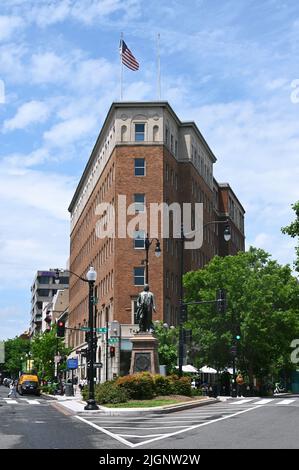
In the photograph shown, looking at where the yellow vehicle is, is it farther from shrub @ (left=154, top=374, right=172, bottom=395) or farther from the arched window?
shrub @ (left=154, top=374, right=172, bottom=395)

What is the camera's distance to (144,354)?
3809cm

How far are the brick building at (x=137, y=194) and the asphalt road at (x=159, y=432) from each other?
38275 mm

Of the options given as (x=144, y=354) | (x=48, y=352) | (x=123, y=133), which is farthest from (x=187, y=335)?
(x=48, y=352)

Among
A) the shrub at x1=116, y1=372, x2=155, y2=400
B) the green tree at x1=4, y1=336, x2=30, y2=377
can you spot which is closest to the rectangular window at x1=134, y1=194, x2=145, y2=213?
the shrub at x1=116, y1=372, x2=155, y2=400

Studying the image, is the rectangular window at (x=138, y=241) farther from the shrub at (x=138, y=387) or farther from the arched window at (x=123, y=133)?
the shrub at (x=138, y=387)

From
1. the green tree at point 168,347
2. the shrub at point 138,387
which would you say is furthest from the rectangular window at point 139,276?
the shrub at point 138,387

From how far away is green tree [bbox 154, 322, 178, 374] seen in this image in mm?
56938

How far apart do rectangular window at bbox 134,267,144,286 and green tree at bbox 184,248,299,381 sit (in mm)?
9183

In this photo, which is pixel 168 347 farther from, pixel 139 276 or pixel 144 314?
pixel 144 314

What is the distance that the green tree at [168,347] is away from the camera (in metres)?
56.9

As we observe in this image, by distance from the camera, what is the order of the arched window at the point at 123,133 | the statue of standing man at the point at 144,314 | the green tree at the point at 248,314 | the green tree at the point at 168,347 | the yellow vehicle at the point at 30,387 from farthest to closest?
1. the arched window at the point at 123,133
2. the yellow vehicle at the point at 30,387
3. the green tree at the point at 168,347
4. the green tree at the point at 248,314
5. the statue of standing man at the point at 144,314

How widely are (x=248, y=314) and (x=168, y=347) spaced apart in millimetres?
6861

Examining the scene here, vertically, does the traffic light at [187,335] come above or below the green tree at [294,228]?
below
